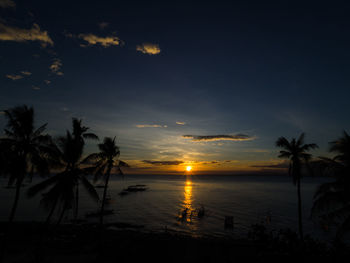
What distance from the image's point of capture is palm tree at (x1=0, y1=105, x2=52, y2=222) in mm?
13031

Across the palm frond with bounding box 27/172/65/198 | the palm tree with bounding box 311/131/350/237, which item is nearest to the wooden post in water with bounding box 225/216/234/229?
the palm tree with bounding box 311/131/350/237

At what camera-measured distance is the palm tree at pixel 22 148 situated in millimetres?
13031

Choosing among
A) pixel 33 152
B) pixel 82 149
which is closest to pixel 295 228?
pixel 82 149

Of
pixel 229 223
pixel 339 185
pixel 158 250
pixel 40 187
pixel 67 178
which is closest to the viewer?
pixel 339 185

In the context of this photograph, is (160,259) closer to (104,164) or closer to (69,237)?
(104,164)

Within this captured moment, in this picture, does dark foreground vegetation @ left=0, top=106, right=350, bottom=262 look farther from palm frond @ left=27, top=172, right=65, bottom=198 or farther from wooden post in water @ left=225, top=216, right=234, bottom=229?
wooden post in water @ left=225, top=216, right=234, bottom=229

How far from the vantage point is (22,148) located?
13.9m

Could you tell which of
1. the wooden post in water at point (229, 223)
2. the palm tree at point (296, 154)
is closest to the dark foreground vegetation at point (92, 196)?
the palm tree at point (296, 154)

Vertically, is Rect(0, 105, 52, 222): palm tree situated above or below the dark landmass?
above

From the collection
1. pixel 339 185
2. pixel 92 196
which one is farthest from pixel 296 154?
pixel 92 196

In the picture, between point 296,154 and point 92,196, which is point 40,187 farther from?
point 296,154

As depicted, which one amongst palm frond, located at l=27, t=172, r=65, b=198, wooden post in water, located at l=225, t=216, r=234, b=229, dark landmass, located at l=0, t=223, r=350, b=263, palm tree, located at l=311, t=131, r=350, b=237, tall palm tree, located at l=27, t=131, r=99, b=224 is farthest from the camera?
wooden post in water, located at l=225, t=216, r=234, b=229

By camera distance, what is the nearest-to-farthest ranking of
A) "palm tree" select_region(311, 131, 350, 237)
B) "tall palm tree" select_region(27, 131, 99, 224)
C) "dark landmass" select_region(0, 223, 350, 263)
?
1. "palm tree" select_region(311, 131, 350, 237)
2. "dark landmass" select_region(0, 223, 350, 263)
3. "tall palm tree" select_region(27, 131, 99, 224)

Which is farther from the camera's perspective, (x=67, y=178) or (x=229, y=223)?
(x=229, y=223)
